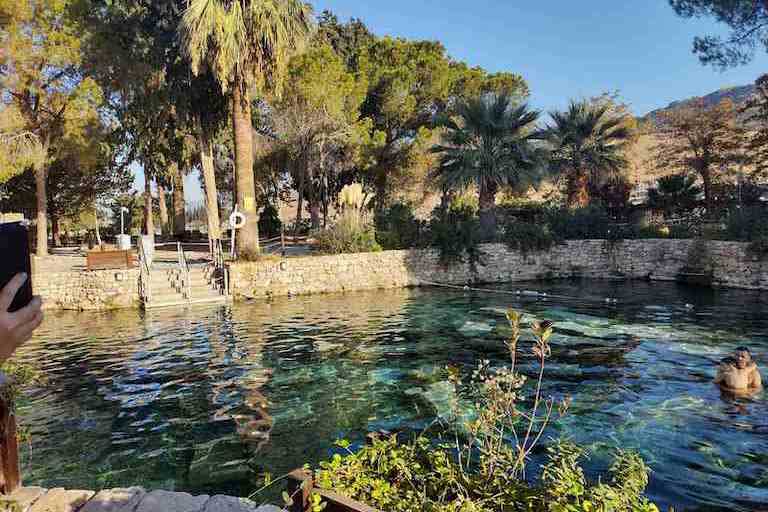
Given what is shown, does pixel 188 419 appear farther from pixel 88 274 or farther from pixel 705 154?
pixel 705 154

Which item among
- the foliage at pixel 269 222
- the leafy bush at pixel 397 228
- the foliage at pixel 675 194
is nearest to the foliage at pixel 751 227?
the foliage at pixel 675 194

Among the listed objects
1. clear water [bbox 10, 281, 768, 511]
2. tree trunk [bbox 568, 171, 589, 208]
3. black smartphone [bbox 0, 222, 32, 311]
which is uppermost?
tree trunk [bbox 568, 171, 589, 208]

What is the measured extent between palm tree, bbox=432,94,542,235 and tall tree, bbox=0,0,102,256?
13907 millimetres

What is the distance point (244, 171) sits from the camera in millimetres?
18250

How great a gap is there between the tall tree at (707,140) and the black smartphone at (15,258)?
30.5m

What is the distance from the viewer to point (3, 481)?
142 inches

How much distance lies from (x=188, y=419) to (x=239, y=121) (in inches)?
532

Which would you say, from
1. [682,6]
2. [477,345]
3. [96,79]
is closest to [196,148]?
[96,79]

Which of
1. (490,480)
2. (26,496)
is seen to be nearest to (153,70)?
(26,496)

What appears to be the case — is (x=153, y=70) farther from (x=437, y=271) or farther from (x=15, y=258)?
(x=15, y=258)

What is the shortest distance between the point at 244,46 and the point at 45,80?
8.29 meters

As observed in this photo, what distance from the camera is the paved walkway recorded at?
3.39 metres

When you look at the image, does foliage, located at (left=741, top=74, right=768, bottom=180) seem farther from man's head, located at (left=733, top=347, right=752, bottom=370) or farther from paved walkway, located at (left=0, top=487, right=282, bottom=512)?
paved walkway, located at (left=0, top=487, right=282, bottom=512)

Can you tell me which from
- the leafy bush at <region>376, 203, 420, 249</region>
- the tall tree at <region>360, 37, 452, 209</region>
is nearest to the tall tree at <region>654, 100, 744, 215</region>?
the tall tree at <region>360, 37, 452, 209</region>
